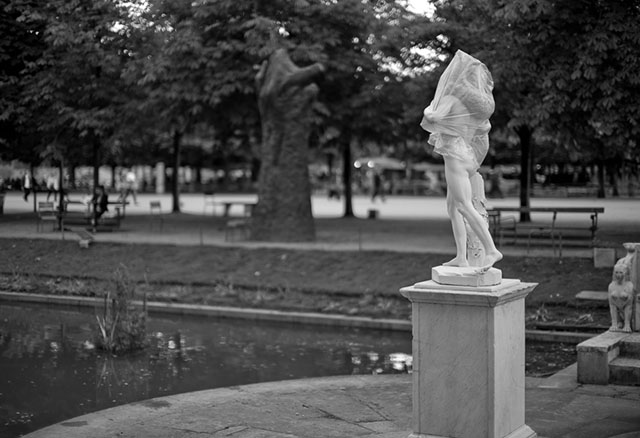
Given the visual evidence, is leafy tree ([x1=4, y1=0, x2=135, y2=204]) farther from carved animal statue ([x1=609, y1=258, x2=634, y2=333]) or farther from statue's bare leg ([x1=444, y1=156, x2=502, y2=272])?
statue's bare leg ([x1=444, y1=156, x2=502, y2=272])

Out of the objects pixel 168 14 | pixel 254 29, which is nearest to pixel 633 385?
pixel 254 29

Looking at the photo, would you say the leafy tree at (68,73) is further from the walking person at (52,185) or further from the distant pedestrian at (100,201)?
the walking person at (52,185)

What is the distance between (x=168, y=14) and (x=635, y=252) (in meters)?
21.5

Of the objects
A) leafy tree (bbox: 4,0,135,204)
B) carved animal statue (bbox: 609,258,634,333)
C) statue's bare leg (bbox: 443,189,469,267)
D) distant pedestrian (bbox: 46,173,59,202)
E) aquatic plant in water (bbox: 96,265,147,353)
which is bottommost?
aquatic plant in water (bbox: 96,265,147,353)

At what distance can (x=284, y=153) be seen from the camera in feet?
86.2

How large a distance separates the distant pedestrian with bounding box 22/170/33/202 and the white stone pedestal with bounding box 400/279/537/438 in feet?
97.0

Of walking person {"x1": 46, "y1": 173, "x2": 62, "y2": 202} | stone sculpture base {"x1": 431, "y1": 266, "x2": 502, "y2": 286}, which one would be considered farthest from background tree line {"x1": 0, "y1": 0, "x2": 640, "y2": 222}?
stone sculpture base {"x1": 431, "y1": 266, "x2": 502, "y2": 286}

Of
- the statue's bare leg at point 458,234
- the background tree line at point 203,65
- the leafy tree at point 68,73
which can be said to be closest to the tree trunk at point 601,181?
the background tree line at point 203,65

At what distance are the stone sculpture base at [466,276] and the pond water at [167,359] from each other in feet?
Answer: 17.2

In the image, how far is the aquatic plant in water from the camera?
15148 mm

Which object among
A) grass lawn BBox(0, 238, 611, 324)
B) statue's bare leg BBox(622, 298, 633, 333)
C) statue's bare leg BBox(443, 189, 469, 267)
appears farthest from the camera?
grass lawn BBox(0, 238, 611, 324)

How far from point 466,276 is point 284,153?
732 inches

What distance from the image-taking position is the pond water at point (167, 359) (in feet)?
39.7

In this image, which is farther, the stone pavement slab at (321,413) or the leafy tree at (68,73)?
the leafy tree at (68,73)
